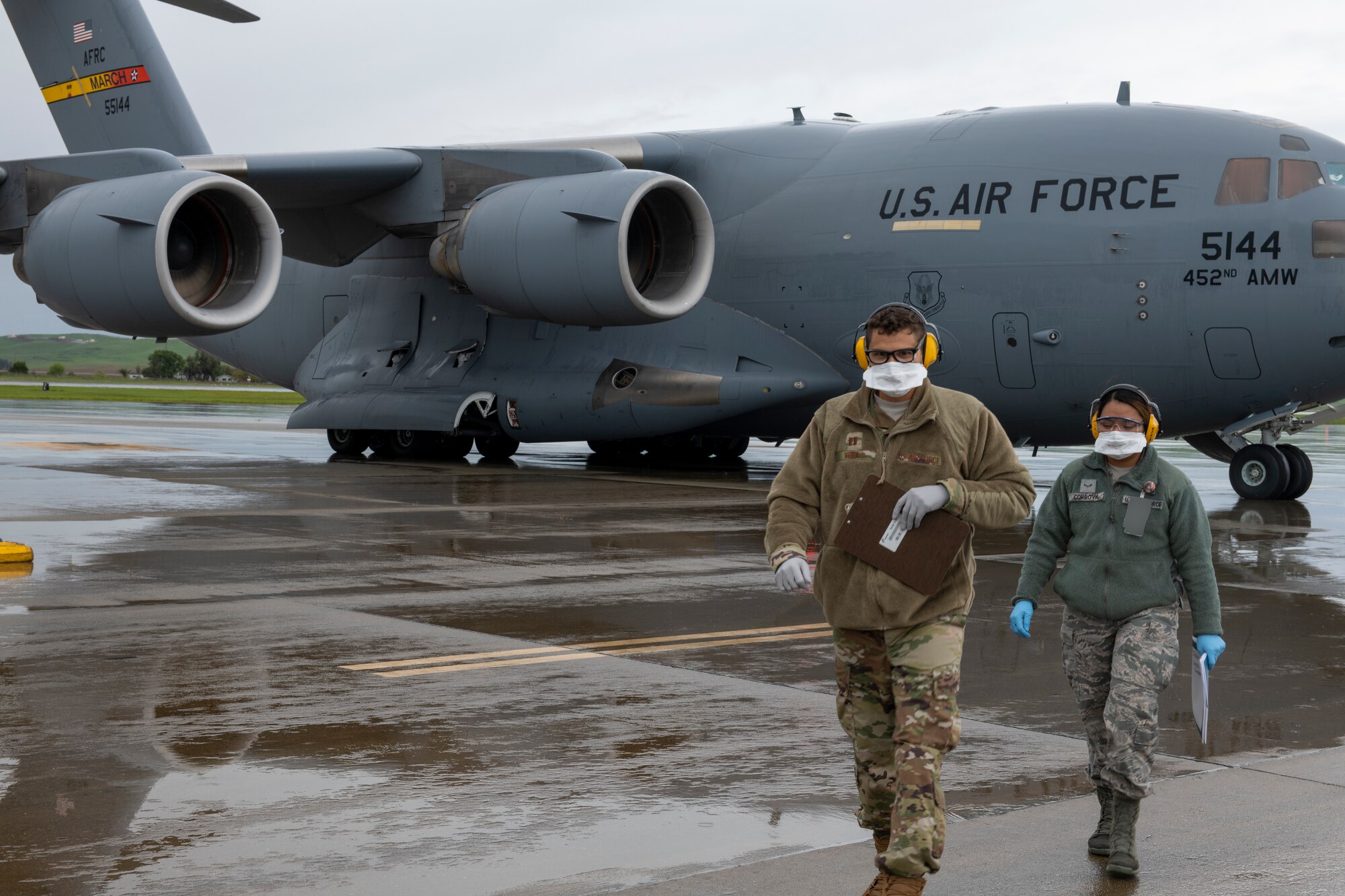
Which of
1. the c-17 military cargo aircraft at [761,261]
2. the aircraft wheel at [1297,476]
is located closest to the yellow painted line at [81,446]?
the c-17 military cargo aircraft at [761,261]

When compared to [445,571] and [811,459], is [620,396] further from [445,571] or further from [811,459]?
[811,459]

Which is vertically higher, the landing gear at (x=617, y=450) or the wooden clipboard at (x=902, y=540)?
the wooden clipboard at (x=902, y=540)

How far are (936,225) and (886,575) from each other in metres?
12.6

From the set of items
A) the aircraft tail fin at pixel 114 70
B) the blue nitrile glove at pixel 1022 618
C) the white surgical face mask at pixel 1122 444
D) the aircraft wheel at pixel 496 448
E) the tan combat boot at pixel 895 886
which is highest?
the aircraft tail fin at pixel 114 70

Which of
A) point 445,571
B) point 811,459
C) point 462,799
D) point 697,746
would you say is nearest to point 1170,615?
point 811,459

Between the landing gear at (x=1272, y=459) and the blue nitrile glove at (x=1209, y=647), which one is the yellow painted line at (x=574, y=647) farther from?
the landing gear at (x=1272, y=459)

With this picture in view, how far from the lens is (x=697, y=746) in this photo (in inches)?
210

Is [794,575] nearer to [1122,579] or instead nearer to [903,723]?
[903,723]

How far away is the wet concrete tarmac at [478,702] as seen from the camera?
418 centimetres

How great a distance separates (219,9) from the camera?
21094 millimetres

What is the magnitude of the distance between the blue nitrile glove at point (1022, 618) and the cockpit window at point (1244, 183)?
37.7ft

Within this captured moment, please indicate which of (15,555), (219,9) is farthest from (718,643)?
(219,9)

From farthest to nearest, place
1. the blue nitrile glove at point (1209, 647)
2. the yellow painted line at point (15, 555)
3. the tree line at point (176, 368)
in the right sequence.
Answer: the tree line at point (176, 368), the yellow painted line at point (15, 555), the blue nitrile glove at point (1209, 647)

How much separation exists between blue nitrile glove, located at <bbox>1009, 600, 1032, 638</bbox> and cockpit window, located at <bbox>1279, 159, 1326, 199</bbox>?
11601 mm
